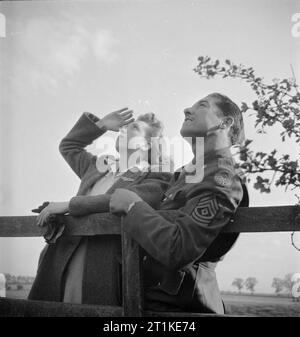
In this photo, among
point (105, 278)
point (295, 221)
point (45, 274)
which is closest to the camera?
point (295, 221)

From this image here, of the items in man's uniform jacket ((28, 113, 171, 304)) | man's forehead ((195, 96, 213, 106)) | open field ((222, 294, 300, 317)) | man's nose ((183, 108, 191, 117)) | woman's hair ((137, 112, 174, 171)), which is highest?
man's forehead ((195, 96, 213, 106))

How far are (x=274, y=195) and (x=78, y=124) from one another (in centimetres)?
78

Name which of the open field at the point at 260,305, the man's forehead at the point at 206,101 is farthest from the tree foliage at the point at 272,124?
the open field at the point at 260,305

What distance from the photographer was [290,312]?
1.74 metres

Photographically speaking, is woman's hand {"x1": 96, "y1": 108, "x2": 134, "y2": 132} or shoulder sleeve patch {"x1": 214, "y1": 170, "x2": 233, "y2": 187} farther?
woman's hand {"x1": 96, "y1": 108, "x2": 134, "y2": 132}

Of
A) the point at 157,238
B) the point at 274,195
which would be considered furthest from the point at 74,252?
the point at 274,195

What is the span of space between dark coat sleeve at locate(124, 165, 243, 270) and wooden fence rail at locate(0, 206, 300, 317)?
41mm

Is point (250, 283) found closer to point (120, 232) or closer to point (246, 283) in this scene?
point (246, 283)

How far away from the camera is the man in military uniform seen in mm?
1620

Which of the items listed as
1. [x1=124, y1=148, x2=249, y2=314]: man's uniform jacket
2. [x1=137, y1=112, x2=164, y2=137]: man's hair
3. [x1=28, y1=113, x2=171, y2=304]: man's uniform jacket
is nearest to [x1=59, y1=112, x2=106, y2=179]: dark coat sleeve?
[x1=28, y1=113, x2=171, y2=304]: man's uniform jacket

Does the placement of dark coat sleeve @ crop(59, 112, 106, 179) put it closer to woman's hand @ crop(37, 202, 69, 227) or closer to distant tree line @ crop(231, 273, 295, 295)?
woman's hand @ crop(37, 202, 69, 227)

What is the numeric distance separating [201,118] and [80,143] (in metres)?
0.50

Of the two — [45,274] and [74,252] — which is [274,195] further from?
[45,274]
